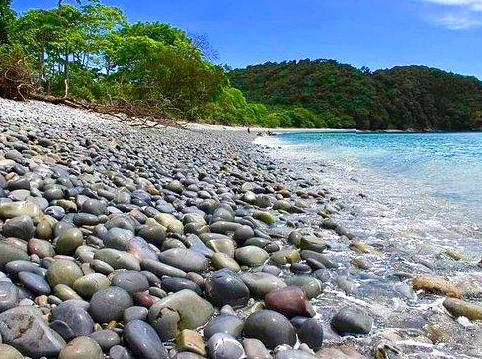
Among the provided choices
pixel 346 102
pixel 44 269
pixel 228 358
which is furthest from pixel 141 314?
pixel 346 102

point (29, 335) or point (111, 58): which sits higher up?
point (111, 58)

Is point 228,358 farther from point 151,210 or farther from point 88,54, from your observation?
point 88,54

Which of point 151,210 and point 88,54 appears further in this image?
point 88,54

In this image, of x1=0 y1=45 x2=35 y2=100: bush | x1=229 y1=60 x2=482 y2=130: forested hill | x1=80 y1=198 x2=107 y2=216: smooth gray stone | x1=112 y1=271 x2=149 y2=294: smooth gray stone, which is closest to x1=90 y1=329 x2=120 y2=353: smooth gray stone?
x1=112 y1=271 x2=149 y2=294: smooth gray stone

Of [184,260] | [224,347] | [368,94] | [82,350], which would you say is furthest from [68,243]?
[368,94]

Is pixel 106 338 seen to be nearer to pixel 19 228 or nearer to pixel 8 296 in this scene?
pixel 8 296

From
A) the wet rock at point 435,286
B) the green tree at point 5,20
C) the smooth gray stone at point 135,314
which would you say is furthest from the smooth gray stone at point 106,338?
the green tree at point 5,20

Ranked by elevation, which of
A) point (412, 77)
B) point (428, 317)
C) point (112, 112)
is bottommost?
point (428, 317)

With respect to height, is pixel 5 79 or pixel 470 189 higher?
pixel 5 79

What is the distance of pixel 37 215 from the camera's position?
2834mm

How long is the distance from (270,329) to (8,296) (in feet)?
3.68

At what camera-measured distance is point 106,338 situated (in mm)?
1714

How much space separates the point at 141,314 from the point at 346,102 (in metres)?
99.6

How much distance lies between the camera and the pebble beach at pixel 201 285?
1.77m
